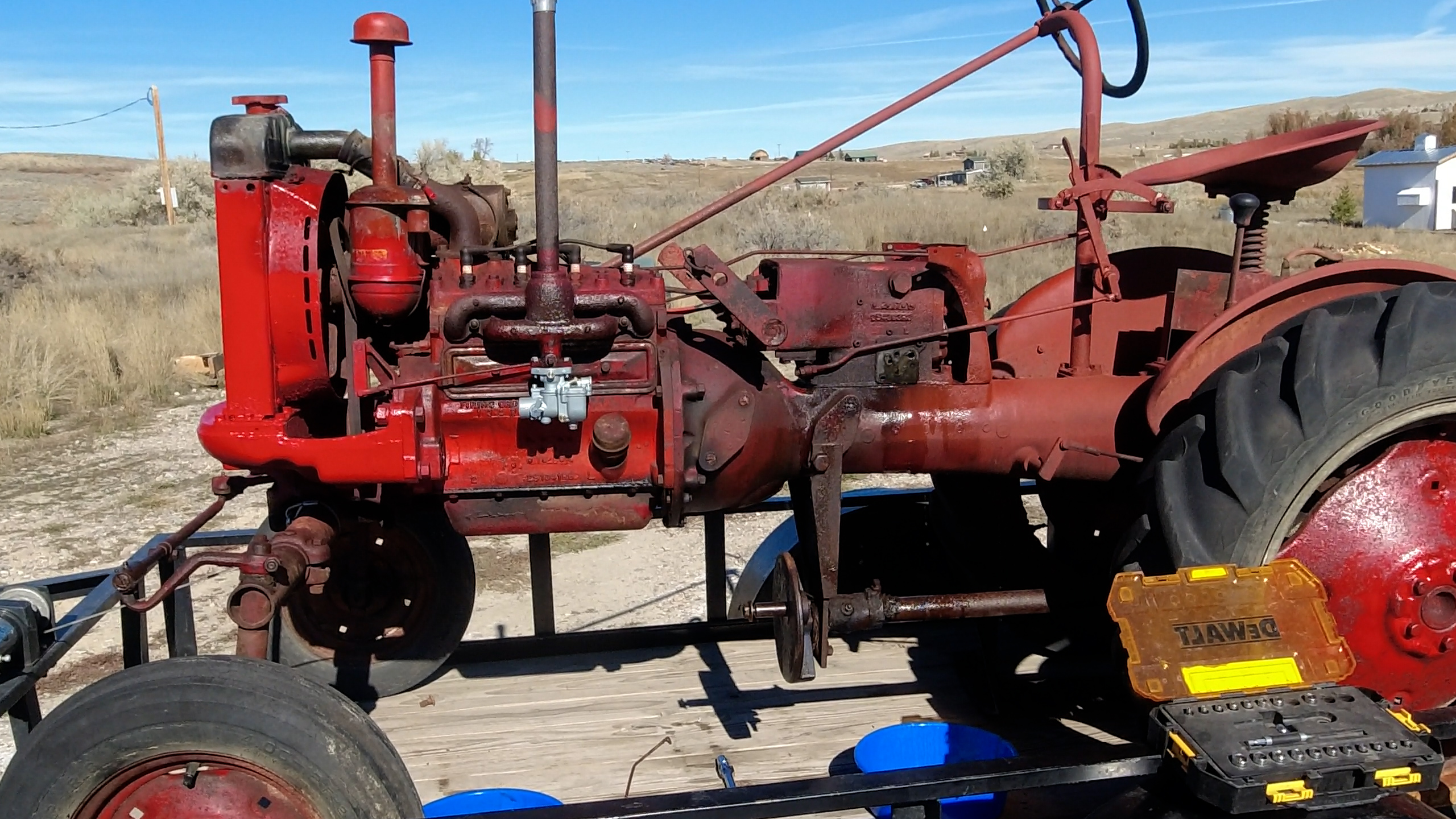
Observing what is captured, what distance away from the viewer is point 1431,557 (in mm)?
2586

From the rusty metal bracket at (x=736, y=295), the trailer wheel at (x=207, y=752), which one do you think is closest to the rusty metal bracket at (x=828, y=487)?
the rusty metal bracket at (x=736, y=295)

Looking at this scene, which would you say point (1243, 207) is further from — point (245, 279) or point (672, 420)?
point (245, 279)

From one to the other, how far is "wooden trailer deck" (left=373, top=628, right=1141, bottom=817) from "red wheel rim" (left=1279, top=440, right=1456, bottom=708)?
0.86 m

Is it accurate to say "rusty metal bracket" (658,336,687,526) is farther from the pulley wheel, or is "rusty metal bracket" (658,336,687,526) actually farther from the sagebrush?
the sagebrush

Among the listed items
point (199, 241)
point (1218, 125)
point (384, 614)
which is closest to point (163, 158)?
point (199, 241)

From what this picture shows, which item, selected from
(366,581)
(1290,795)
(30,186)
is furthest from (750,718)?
(30,186)

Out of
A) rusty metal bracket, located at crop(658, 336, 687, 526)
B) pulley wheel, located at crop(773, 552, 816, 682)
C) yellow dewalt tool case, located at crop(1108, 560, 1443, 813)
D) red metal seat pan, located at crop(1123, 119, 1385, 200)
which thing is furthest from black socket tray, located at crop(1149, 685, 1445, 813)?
red metal seat pan, located at crop(1123, 119, 1385, 200)

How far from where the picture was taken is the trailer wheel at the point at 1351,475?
2.51m

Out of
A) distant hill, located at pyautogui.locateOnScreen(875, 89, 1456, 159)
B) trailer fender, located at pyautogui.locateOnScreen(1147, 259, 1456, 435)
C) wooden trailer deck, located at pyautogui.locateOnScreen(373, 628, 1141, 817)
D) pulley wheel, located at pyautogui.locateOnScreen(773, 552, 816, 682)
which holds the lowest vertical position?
wooden trailer deck, located at pyautogui.locateOnScreen(373, 628, 1141, 817)

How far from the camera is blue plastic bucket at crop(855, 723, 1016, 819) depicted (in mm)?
3082

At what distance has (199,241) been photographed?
75.9 ft

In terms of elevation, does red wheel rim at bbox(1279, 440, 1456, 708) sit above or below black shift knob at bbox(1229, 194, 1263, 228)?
below

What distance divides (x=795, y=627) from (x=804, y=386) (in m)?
0.68

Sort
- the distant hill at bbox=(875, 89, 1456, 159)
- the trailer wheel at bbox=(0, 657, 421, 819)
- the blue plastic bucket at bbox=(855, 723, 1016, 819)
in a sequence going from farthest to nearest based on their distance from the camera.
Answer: the distant hill at bbox=(875, 89, 1456, 159) < the blue plastic bucket at bbox=(855, 723, 1016, 819) < the trailer wheel at bbox=(0, 657, 421, 819)
